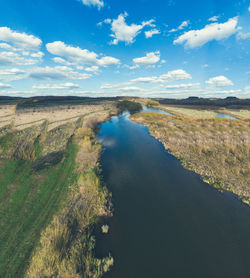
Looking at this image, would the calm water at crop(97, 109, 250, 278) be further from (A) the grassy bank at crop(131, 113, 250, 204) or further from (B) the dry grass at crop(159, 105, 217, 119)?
(B) the dry grass at crop(159, 105, 217, 119)

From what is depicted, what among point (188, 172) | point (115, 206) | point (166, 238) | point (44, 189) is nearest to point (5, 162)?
point (44, 189)

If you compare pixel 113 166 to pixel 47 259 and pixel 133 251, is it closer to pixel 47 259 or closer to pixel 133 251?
pixel 133 251

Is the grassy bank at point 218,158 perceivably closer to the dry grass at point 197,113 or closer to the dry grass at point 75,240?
the dry grass at point 75,240

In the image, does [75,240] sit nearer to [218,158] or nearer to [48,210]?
[48,210]

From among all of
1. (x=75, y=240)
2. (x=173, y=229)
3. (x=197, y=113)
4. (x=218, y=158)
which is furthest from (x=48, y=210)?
(x=197, y=113)

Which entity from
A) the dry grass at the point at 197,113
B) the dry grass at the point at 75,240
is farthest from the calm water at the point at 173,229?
the dry grass at the point at 197,113
